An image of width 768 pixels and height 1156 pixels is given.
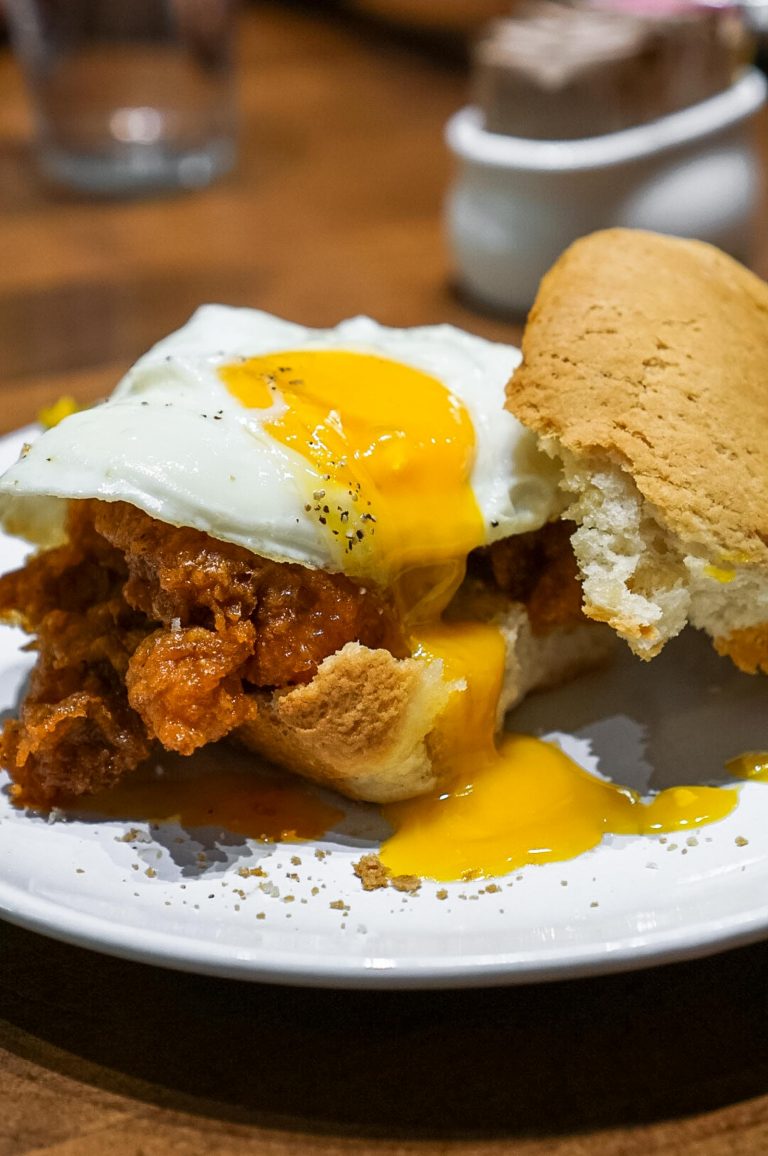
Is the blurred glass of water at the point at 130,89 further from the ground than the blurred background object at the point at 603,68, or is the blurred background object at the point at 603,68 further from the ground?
the blurred background object at the point at 603,68

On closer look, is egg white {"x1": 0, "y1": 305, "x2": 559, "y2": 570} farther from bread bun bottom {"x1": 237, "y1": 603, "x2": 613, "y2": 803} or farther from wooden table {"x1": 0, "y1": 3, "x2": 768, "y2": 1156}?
wooden table {"x1": 0, "y1": 3, "x2": 768, "y2": 1156}

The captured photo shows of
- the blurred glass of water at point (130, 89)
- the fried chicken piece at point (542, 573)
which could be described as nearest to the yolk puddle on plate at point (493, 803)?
the fried chicken piece at point (542, 573)

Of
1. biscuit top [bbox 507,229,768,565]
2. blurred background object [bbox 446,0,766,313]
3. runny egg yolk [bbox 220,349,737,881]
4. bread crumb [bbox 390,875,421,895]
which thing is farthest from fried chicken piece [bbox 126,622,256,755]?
blurred background object [bbox 446,0,766,313]

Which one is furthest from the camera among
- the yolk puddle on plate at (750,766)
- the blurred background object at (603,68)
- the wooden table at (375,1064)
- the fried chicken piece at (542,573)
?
the blurred background object at (603,68)

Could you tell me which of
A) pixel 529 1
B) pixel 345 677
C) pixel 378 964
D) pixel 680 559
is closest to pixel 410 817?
pixel 345 677

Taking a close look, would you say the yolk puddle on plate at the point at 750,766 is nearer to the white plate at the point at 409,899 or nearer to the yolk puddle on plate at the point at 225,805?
the white plate at the point at 409,899

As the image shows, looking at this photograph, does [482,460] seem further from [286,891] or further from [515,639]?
[286,891]

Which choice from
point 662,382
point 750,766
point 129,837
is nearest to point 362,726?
point 129,837
